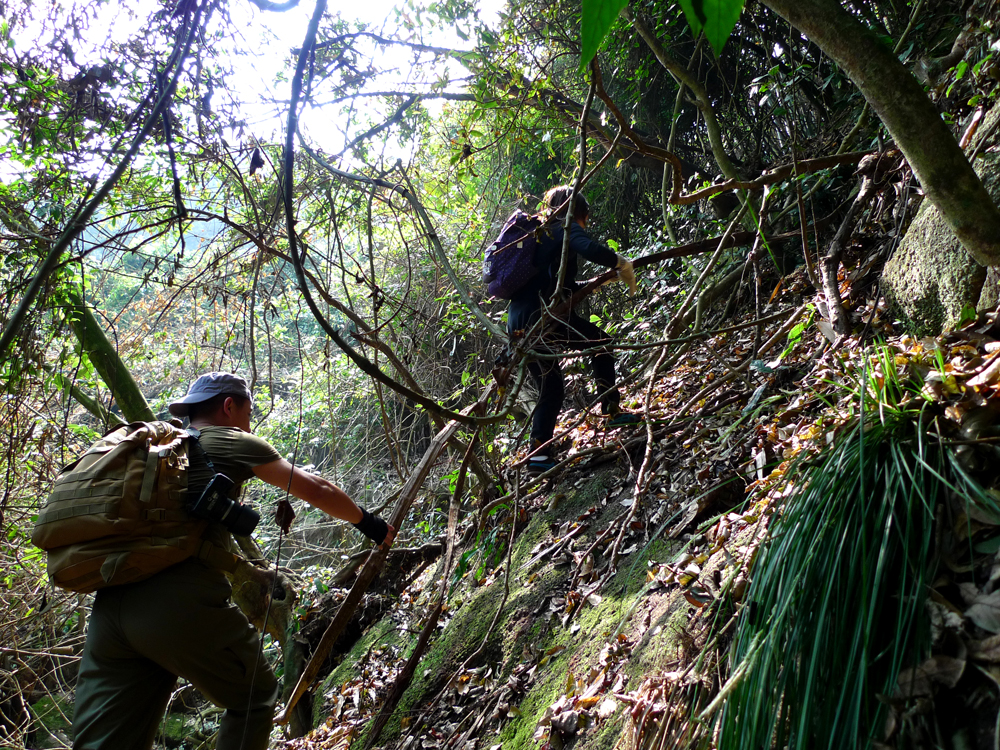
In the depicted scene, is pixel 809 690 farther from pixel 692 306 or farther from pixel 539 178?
pixel 539 178

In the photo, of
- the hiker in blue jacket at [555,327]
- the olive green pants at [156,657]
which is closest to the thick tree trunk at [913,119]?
the hiker in blue jacket at [555,327]

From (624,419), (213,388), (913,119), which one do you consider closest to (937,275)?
(913,119)

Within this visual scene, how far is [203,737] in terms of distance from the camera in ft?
20.5

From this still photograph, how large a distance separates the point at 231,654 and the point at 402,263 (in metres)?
5.30

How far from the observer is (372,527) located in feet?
10.6

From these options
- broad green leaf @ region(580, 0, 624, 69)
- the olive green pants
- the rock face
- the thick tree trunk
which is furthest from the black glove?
broad green leaf @ region(580, 0, 624, 69)

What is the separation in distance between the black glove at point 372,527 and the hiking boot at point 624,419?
1598 mm

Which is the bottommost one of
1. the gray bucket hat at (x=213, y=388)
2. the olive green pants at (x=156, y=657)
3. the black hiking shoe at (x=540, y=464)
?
the olive green pants at (x=156, y=657)

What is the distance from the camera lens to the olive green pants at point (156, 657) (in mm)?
2686

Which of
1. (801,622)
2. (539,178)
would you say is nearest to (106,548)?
(801,622)

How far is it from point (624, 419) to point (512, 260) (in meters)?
1.31

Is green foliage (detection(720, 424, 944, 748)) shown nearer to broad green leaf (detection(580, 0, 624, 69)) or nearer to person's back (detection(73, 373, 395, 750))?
broad green leaf (detection(580, 0, 624, 69))

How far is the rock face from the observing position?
2027 millimetres

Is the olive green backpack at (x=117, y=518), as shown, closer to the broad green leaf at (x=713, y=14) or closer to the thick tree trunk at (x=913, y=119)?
the broad green leaf at (x=713, y=14)
